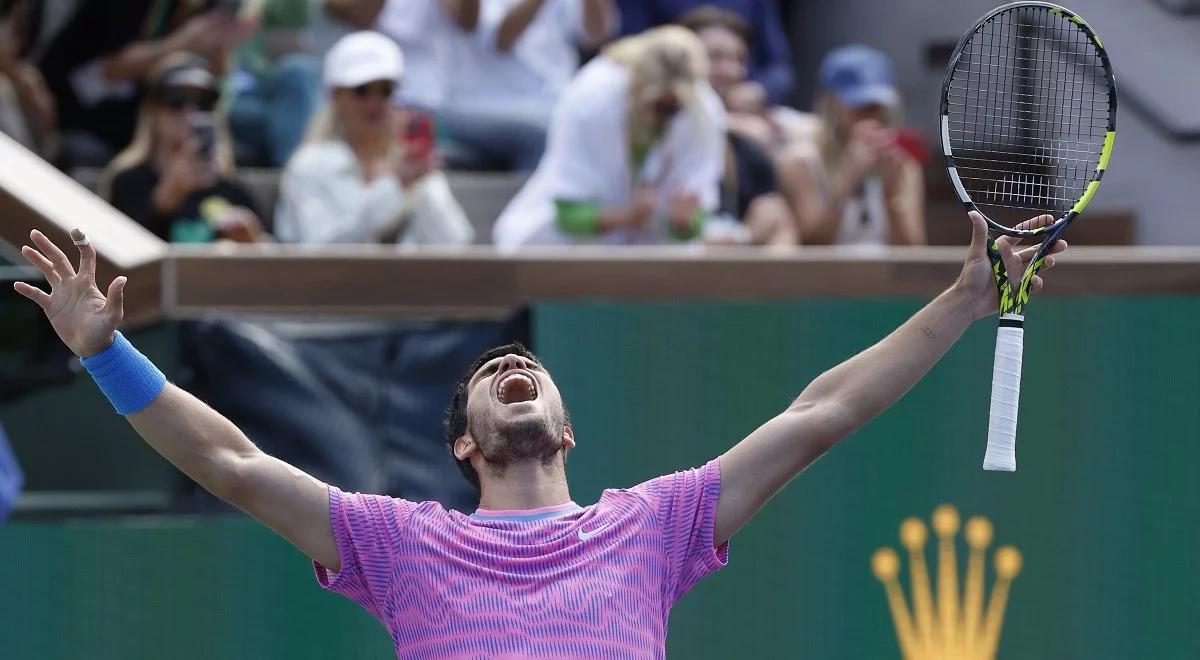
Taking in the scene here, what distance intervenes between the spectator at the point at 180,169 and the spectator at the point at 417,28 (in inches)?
27.0

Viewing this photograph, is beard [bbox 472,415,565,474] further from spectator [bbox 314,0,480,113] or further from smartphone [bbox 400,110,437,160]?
spectator [bbox 314,0,480,113]

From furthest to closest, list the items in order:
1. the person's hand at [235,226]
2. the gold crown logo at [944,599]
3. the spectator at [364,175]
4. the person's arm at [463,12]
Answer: the person's arm at [463,12]
the spectator at [364,175]
the person's hand at [235,226]
the gold crown logo at [944,599]

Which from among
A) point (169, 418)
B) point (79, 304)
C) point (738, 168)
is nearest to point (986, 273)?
point (169, 418)

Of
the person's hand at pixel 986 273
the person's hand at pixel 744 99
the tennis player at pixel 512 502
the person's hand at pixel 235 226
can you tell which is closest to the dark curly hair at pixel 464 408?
the tennis player at pixel 512 502

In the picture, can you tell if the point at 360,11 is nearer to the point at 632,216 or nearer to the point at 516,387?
the point at 632,216

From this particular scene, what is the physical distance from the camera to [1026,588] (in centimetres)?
530

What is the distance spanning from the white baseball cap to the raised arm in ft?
9.09

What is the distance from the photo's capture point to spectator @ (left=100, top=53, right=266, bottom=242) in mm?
5879

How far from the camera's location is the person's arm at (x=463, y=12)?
22.2ft

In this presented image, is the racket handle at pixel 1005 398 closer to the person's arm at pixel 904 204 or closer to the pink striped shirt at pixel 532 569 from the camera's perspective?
the pink striped shirt at pixel 532 569

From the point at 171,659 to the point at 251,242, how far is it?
1.36 metres

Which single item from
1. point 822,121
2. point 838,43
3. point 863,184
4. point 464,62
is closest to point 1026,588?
point 863,184

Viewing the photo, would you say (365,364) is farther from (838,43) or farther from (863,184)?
(838,43)

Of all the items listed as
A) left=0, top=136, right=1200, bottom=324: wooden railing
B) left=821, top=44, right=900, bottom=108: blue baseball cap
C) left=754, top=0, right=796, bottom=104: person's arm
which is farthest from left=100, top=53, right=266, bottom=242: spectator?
left=754, top=0, right=796, bottom=104: person's arm
